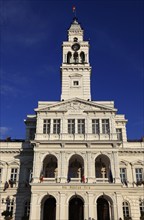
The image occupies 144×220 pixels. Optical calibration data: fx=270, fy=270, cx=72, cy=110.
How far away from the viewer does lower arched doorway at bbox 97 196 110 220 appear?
3806 centimetres

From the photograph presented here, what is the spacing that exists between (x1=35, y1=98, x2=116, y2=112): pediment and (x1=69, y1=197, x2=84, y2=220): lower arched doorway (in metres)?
13.4

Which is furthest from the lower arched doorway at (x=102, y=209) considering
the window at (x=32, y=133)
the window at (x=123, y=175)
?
the window at (x=32, y=133)

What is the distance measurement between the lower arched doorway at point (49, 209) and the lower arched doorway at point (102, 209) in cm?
640

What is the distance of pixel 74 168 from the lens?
136 feet

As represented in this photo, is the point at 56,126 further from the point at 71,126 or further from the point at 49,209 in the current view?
the point at 49,209

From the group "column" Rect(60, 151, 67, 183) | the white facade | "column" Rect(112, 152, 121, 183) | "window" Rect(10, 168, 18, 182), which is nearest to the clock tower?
the white facade

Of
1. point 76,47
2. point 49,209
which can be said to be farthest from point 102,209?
point 76,47

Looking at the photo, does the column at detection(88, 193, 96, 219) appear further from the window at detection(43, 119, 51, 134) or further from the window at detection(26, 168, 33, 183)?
the window at detection(43, 119, 51, 134)

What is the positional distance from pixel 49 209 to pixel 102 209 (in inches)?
301

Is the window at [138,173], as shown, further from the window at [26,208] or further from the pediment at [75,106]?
the window at [26,208]

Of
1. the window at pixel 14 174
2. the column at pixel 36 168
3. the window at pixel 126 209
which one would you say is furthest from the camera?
the window at pixel 14 174

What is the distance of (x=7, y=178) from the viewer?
42219mm

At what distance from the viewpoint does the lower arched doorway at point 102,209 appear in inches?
1499

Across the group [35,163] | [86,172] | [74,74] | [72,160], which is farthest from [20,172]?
[74,74]
